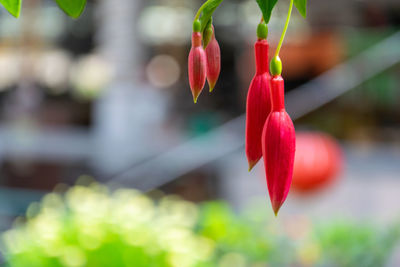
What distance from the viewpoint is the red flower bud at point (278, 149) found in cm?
40

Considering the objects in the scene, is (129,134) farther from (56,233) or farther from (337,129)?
(56,233)

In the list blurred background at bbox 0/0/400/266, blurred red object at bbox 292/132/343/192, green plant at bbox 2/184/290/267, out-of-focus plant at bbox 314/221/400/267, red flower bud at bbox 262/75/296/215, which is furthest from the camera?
blurred background at bbox 0/0/400/266

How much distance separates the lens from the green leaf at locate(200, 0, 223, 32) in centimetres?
40

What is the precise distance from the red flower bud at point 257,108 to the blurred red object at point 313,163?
11.1 ft

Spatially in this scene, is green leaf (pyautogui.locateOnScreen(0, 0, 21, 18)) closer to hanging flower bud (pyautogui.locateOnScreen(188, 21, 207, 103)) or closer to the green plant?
hanging flower bud (pyautogui.locateOnScreen(188, 21, 207, 103))

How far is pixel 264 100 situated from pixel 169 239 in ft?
6.00

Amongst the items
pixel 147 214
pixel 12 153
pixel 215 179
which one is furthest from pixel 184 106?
pixel 147 214

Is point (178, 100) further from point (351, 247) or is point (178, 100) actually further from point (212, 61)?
point (212, 61)

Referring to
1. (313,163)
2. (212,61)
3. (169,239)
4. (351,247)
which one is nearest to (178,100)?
(313,163)

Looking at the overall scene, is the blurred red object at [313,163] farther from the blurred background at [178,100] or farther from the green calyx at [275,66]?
the green calyx at [275,66]

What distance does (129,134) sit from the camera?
6.07 m

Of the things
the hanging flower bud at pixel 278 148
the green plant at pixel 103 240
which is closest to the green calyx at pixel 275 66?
the hanging flower bud at pixel 278 148

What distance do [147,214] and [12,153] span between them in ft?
13.4

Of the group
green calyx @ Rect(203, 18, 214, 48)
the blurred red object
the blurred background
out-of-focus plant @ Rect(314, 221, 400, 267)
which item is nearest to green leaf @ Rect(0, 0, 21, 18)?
green calyx @ Rect(203, 18, 214, 48)
